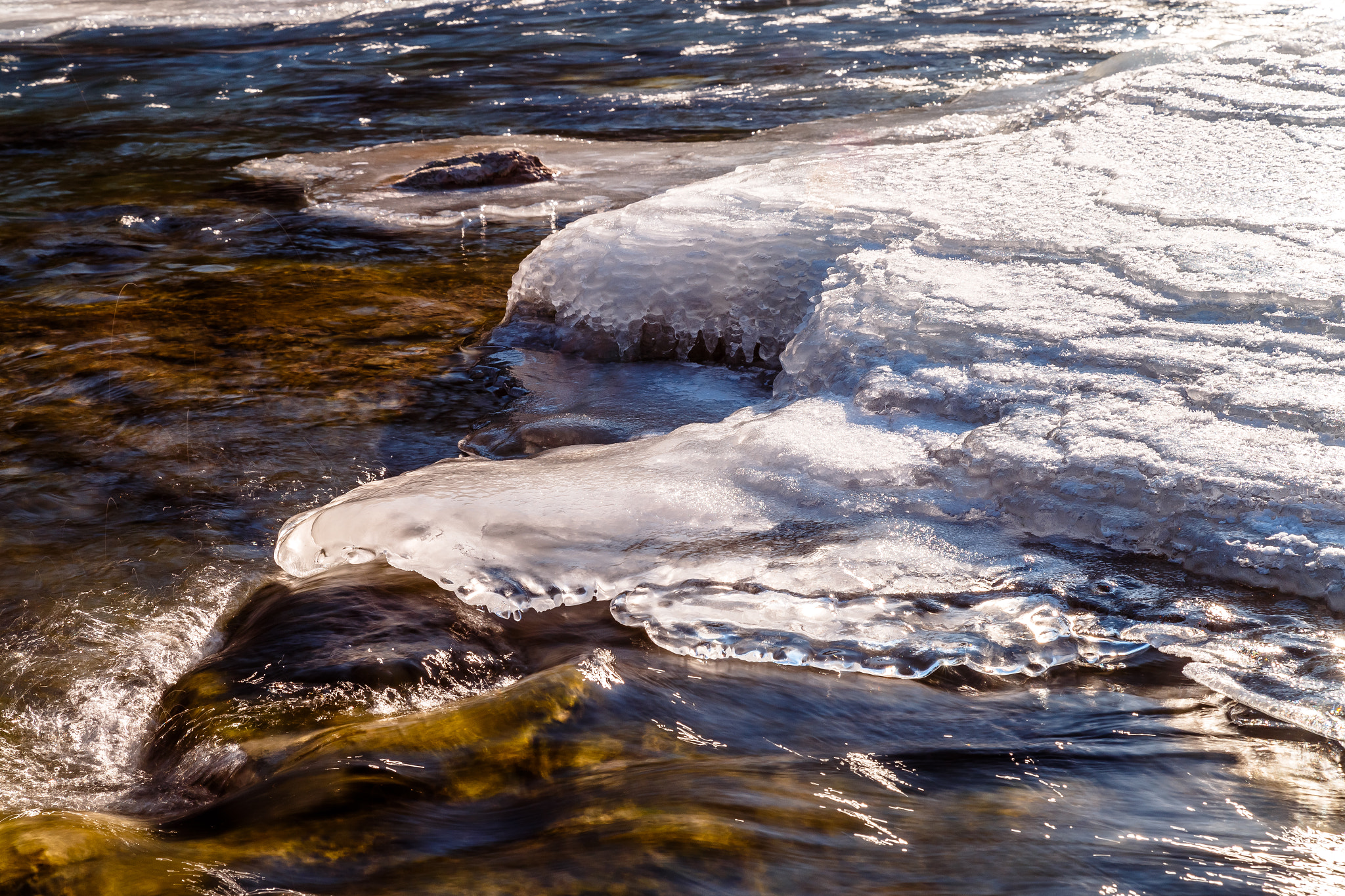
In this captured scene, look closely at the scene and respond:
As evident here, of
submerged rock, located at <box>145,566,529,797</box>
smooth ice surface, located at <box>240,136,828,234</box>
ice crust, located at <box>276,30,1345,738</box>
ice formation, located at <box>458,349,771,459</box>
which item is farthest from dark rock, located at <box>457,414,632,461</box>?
smooth ice surface, located at <box>240,136,828,234</box>

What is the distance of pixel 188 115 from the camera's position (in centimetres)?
885

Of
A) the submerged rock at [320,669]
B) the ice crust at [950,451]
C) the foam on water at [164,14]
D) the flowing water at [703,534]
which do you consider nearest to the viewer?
the flowing water at [703,534]

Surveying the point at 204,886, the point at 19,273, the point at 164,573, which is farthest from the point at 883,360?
the point at 19,273

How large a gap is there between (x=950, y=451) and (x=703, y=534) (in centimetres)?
69

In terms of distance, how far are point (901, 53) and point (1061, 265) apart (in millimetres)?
7233

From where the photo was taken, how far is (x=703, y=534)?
8.42ft

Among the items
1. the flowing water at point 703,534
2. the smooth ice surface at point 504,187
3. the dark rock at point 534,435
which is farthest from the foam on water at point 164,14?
the dark rock at point 534,435

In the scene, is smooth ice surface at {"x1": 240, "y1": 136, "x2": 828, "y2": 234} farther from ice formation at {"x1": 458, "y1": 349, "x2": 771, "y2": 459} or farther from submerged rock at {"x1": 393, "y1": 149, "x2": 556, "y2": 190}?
ice formation at {"x1": 458, "y1": 349, "x2": 771, "y2": 459}

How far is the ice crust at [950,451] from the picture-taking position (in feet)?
7.26

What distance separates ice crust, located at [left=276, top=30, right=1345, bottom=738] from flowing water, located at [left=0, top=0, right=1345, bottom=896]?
1 cm

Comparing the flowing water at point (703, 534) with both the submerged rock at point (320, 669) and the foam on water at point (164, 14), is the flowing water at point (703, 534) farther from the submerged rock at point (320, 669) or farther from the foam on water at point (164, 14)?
the foam on water at point (164, 14)

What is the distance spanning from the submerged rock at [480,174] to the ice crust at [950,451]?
7.26 feet

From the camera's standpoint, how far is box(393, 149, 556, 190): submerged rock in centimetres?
645

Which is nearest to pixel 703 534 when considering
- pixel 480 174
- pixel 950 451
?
pixel 950 451
